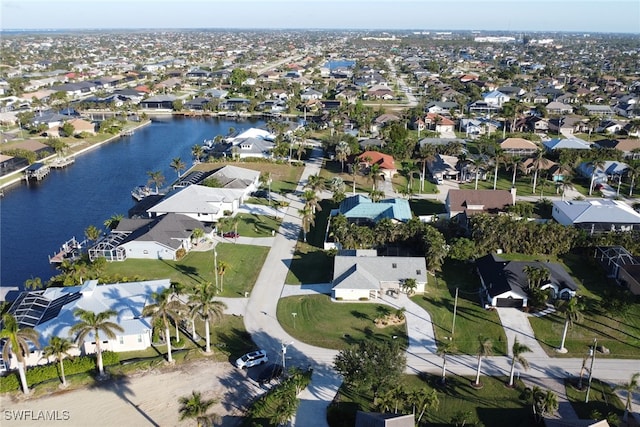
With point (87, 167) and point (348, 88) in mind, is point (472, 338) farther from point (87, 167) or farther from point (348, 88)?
point (348, 88)

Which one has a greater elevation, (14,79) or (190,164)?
(14,79)

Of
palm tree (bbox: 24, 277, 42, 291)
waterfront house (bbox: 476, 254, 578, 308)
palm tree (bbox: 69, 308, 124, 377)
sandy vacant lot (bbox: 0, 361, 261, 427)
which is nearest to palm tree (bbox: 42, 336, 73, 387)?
palm tree (bbox: 69, 308, 124, 377)

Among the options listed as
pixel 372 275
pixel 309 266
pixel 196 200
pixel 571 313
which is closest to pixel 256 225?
pixel 196 200

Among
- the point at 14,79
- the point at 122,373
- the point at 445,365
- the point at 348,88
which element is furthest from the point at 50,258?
the point at 14,79

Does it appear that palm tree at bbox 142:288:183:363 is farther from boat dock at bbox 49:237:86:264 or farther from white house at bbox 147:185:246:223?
white house at bbox 147:185:246:223

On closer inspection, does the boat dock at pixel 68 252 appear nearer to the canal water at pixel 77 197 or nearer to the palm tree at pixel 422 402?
the canal water at pixel 77 197

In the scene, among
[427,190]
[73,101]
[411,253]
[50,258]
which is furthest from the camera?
[73,101]
